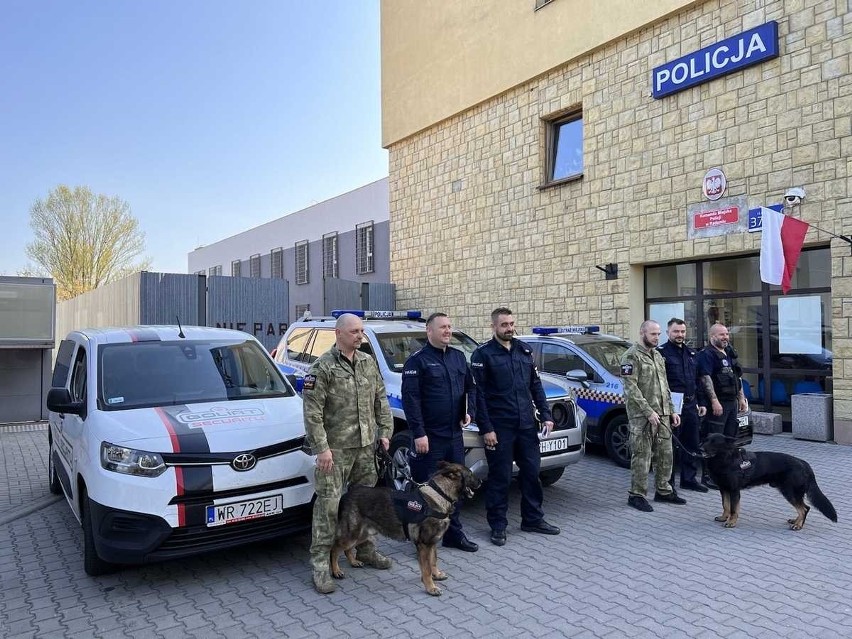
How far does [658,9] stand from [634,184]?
302cm

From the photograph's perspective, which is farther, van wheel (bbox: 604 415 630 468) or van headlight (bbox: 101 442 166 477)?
van wheel (bbox: 604 415 630 468)

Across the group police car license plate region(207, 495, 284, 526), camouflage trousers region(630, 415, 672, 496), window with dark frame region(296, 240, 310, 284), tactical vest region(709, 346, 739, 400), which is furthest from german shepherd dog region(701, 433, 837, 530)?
window with dark frame region(296, 240, 310, 284)

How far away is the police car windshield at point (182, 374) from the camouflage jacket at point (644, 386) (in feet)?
10.5

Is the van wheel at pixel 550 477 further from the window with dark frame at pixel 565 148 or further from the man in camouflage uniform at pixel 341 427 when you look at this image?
the window with dark frame at pixel 565 148

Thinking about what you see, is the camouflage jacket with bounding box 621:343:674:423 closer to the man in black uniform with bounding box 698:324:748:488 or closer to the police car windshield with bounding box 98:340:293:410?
the man in black uniform with bounding box 698:324:748:488

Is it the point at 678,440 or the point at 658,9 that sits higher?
the point at 658,9

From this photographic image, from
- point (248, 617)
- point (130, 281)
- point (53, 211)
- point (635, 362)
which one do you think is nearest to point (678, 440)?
point (635, 362)

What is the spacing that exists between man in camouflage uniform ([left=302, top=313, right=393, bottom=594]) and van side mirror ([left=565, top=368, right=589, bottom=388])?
3.78 m

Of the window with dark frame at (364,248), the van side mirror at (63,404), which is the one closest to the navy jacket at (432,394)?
the van side mirror at (63,404)

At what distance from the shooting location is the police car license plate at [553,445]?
5.91 metres

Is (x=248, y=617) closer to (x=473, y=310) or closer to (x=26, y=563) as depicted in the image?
(x=26, y=563)

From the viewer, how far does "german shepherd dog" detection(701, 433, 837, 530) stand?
523 centimetres

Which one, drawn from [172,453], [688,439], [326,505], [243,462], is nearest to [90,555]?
[172,453]

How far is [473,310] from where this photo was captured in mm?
15109
